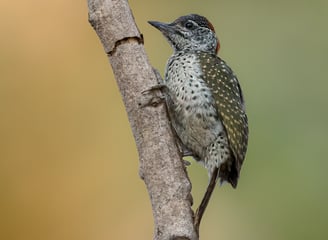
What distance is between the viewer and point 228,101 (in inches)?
123

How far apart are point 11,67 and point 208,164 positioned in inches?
62.4

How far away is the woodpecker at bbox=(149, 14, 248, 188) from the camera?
3.07 metres

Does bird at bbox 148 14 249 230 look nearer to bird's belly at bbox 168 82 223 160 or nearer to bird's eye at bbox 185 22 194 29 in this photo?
bird's belly at bbox 168 82 223 160

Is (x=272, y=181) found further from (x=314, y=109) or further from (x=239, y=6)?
(x=239, y=6)

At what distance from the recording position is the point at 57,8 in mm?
4391

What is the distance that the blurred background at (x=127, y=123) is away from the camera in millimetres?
3791

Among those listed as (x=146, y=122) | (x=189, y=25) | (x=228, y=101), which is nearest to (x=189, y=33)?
(x=189, y=25)

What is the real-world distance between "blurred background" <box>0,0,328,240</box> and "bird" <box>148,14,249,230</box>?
2.12 feet

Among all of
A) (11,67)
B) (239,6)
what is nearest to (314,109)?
(239,6)

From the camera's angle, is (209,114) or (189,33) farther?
(189,33)

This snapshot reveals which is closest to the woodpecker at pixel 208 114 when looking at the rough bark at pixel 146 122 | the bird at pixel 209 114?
the bird at pixel 209 114

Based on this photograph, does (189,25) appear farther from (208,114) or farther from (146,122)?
(146,122)

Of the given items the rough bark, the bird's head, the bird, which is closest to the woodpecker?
the bird

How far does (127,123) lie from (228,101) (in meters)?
1.15
